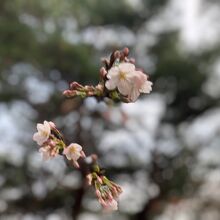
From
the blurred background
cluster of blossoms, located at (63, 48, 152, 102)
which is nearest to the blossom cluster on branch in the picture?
cluster of blossoms, located at (63, 48, 152, 102)

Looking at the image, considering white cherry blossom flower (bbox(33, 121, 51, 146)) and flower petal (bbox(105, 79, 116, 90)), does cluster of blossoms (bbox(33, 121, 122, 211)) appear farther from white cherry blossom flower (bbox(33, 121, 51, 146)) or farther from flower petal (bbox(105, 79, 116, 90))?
flower petal (bbox(105, 79, 116, 90))

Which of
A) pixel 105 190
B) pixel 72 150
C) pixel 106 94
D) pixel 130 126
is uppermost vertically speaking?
pixel 130 126

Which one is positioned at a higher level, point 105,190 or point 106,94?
point 106,94

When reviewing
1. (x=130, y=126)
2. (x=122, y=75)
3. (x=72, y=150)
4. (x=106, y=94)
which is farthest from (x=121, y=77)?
(x=130, y=126)

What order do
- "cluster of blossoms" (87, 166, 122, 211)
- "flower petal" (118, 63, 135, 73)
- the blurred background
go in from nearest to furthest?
1. "flower petal" (118, 63, 135, 73)
2. "cluster of blossoms" (87, 166, 122, 211)
3. the blurred background

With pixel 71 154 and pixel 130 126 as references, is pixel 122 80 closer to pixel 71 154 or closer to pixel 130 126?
pixel 71 154

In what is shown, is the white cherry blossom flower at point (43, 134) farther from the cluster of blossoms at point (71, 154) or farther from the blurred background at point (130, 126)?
the blurred background at point (130, 126)

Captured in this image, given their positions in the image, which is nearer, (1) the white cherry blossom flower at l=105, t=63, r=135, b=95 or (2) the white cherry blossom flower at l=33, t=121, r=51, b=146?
(1) the white cherry blossom flower at l=105, t=63, r=135, b=95
